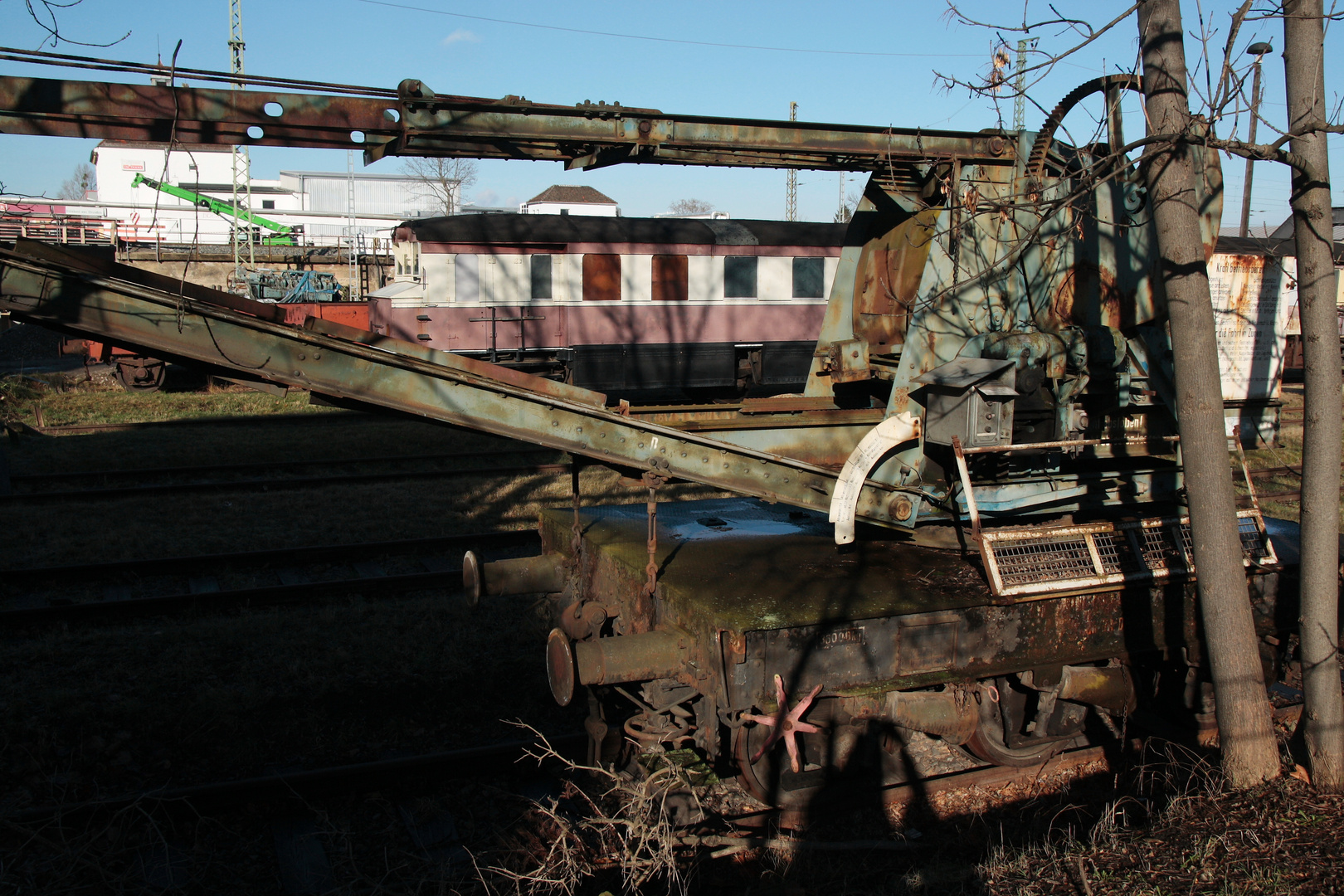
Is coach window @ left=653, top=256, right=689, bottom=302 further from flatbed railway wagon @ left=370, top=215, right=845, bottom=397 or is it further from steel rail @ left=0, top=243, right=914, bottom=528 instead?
steel rail @ left=0, top=243, right=914, bottom=528

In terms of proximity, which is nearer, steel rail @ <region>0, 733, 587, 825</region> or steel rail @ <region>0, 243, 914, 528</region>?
steel rail @ <region>0, 243, 914, 528</region>

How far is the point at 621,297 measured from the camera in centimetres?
1700

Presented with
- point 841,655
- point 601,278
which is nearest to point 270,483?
point 601,278

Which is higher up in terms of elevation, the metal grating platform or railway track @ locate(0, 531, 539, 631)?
the metal grating platform

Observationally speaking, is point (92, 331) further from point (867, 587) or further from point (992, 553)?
point (992, 553)

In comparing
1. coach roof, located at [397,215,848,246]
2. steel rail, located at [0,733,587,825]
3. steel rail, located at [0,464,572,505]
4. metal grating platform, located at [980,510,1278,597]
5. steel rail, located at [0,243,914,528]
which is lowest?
steel rail, located at [0,733,587,825]

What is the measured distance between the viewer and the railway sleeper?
3.82 metres

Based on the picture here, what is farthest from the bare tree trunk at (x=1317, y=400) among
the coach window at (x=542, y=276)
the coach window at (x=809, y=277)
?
the coach window at (x=809, y=277)

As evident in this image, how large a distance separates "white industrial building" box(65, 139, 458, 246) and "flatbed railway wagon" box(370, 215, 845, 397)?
84.1 feet

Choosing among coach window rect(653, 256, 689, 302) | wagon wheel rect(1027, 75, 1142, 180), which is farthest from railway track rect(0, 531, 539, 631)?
coach window rect(653, 256, 689, 302)

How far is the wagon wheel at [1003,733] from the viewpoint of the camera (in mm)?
4473

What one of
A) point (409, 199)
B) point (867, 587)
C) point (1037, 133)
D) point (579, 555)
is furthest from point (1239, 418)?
point (409, 199)

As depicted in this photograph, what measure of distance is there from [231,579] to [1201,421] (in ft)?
23.1

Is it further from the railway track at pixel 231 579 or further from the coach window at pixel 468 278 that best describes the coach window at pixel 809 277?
the railway track at pixel 231 579
